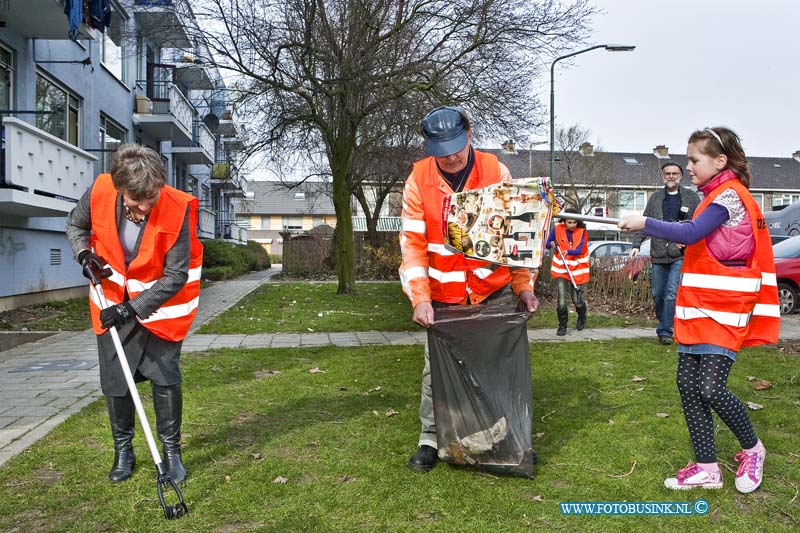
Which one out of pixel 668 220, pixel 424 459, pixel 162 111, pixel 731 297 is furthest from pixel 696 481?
pixel 162 111

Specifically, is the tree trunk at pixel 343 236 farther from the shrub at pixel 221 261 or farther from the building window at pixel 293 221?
the building window at pixel 293 221

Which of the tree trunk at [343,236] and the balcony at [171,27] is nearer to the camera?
the balcony at [171,27]

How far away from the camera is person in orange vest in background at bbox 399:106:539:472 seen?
3564 millimetres

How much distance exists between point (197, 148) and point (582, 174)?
2723cm

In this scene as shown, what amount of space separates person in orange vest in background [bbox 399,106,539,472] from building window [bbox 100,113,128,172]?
14972 mm

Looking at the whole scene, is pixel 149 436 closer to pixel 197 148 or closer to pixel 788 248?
pixel 788 248

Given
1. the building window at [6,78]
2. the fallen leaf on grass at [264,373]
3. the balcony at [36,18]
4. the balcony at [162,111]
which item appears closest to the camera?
the fallen leaf on grass at [264,373]

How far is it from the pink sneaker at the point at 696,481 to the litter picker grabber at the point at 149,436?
2.40m

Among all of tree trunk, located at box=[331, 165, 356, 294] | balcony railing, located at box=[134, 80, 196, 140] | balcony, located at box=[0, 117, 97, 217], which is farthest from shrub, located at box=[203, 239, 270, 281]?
balcony, located at box=[0, 117, 97, 217]

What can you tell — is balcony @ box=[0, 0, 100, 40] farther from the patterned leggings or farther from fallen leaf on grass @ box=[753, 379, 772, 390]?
fallen leaf on grass @ box=[753, 379, 772, 390]

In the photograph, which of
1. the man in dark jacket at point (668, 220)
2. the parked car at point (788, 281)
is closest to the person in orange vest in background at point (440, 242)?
the man in dark jacket at point (668, 220)

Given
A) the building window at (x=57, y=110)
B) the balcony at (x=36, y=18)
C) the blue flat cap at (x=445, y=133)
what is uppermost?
the balcony at (x=36, y=18)

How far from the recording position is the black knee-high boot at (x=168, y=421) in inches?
141

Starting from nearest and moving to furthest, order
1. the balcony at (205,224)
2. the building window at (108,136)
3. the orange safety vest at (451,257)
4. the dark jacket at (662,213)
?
the orange safety vest at (451,257) → the dark jacket at (662,213) → the building window at (108,136) → the balcony at (205,224)
